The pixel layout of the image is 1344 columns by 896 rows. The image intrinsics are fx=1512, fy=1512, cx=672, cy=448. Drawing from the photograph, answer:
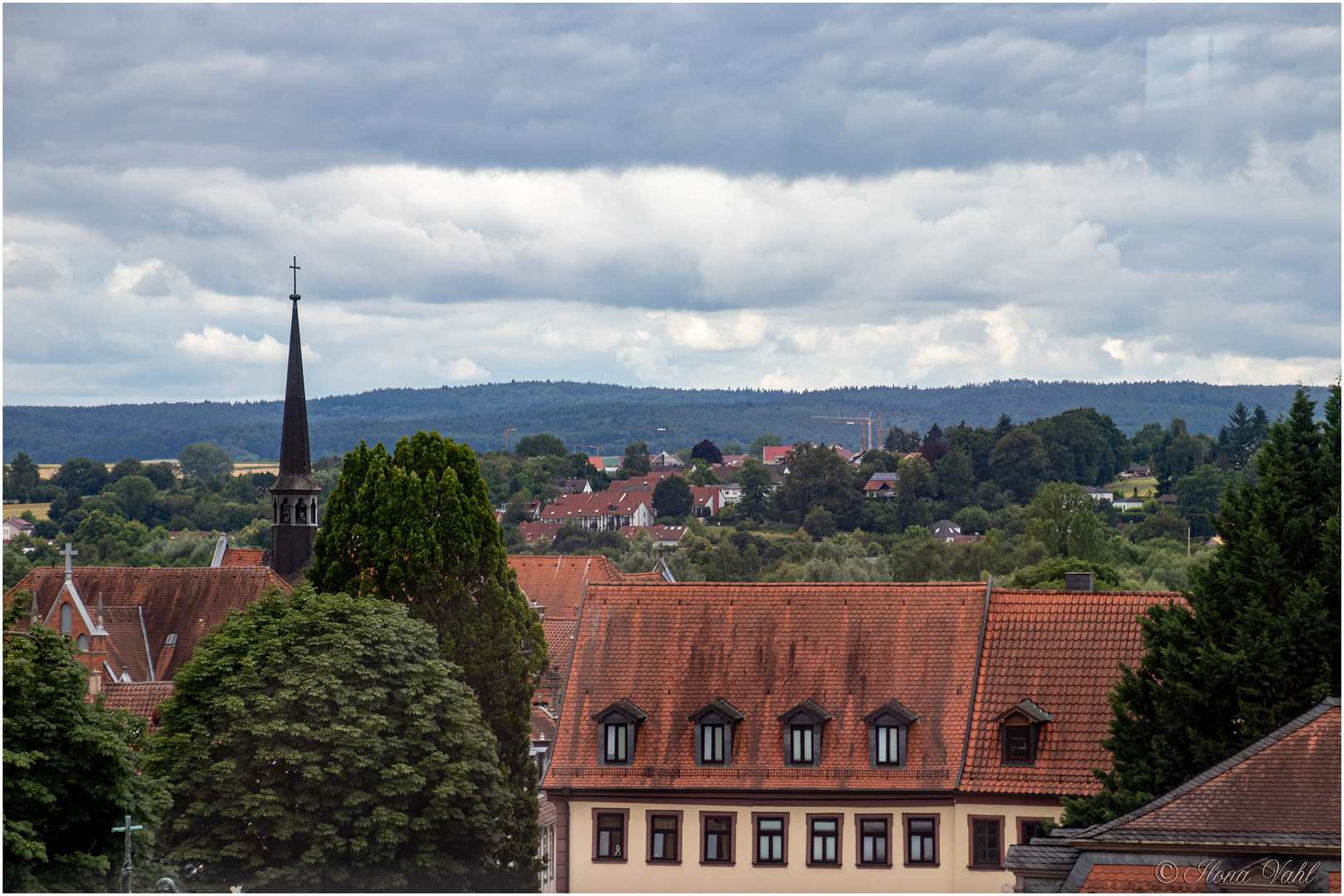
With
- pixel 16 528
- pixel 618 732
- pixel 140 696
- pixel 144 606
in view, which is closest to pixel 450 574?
pixel 618 732

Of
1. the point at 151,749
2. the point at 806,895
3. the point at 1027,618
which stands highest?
the point at 1027,618

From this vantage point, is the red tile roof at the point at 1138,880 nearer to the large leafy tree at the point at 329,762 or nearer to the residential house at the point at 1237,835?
the residential house at the point at 1237,835

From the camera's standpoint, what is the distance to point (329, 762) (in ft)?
107

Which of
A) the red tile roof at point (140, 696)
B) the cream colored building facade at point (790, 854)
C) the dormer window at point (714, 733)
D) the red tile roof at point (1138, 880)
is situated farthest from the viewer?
the red tile roof at point (140, 696)

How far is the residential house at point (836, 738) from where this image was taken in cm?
3681

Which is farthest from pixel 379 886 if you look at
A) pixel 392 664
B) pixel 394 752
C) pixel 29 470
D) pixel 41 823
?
pixel 29 470

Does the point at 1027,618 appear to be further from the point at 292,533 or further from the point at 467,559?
the point at 292,533

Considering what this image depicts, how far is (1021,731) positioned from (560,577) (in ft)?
182

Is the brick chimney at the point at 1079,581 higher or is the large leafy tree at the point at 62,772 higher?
the brick chimney at the point at 1079,581

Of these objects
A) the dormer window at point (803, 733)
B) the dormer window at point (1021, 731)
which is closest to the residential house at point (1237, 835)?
the dormer window at point (1021, 731)

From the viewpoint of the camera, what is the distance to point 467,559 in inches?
1585

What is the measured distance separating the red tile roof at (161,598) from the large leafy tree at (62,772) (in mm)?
34118

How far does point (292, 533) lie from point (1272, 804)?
51414 mm

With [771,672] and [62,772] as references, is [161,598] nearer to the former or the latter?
[771,672]
